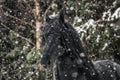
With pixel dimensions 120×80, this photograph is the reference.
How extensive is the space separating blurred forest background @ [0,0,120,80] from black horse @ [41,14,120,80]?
3.05 meters

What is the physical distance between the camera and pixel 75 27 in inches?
316

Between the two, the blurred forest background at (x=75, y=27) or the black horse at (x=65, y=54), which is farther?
the blurred forest background at (x=75, y=27)

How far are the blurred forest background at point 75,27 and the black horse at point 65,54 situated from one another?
120 inches

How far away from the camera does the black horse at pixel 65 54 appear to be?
3381 mm

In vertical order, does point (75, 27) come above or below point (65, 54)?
above

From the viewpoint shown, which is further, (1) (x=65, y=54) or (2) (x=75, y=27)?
(2) (x=75, y=27)

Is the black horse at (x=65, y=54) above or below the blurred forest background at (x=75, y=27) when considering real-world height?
below

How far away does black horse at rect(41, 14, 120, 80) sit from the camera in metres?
3.38

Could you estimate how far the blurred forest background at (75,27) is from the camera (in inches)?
295

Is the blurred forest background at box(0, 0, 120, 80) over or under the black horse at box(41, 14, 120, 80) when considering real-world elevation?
over

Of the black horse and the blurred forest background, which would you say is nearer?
the black horse

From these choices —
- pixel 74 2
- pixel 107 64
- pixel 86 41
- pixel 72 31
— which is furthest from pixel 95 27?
pixel 72 31

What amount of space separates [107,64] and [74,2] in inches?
185

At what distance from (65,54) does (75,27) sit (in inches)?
183
